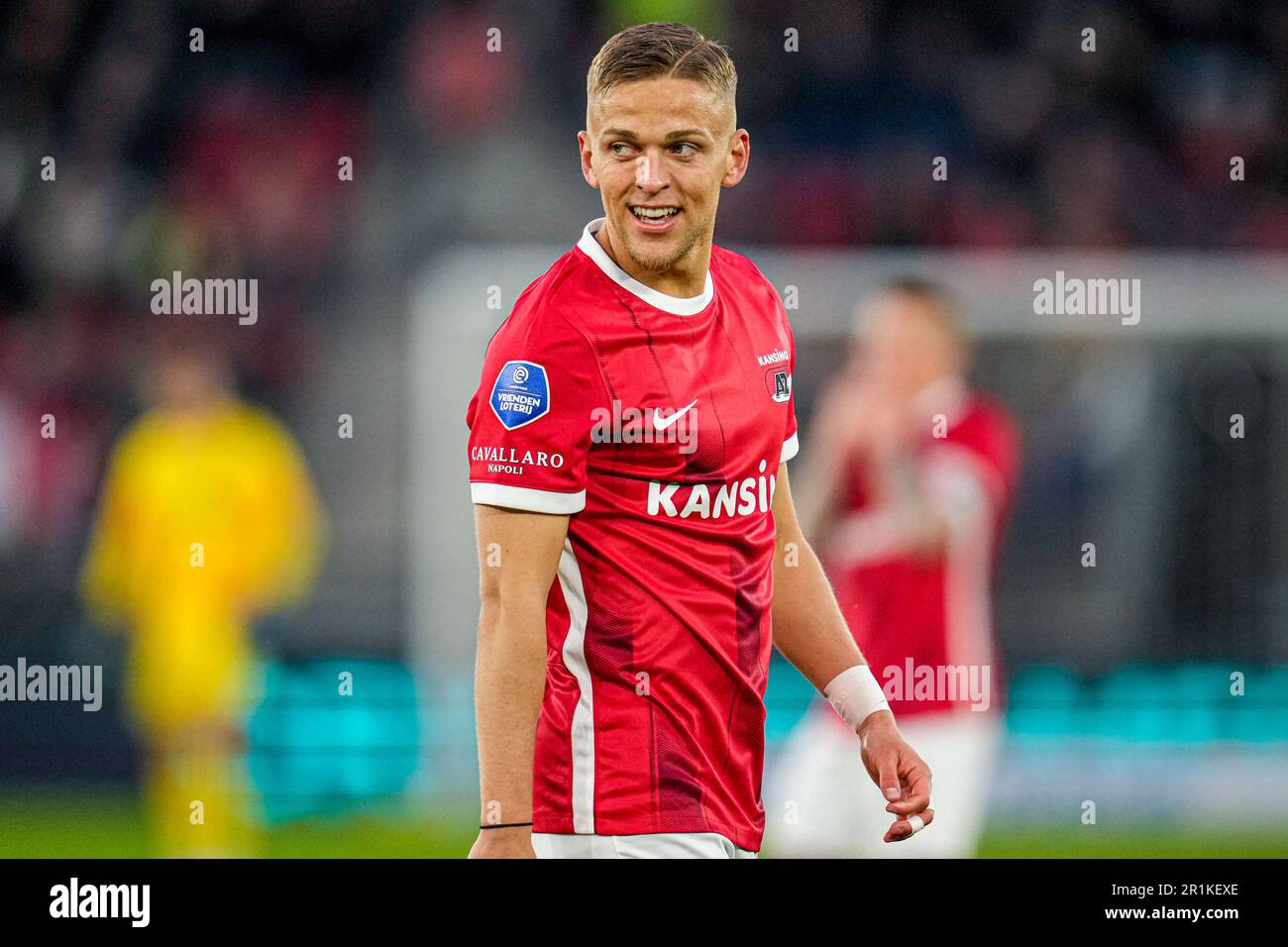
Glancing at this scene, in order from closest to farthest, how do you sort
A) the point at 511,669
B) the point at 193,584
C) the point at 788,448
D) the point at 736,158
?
the point at 511,669, the point at 736,158, the point at 788,448, the point at 193,584

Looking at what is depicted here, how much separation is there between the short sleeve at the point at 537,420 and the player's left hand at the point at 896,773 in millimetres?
720

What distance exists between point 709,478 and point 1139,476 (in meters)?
6.59

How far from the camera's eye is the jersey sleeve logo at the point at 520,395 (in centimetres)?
265

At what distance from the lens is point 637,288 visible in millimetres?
2787

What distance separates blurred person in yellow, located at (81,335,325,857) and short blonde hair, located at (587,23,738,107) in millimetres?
4688

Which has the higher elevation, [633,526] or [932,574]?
[932,574]

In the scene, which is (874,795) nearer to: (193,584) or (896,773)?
(896,773)

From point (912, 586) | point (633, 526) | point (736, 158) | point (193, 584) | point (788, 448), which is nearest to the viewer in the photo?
point (633, 526)

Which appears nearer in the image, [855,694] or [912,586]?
[855,694]

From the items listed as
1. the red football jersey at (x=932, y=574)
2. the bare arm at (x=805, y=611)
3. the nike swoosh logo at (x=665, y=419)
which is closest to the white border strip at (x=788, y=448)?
the bare arm at (x=805, y=611)

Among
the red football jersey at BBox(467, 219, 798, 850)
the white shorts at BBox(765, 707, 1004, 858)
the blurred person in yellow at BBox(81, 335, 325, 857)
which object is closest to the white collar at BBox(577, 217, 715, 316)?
the red football jersey at BBox(467, 219, 798, 850)

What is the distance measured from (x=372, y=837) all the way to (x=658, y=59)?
5.49 m

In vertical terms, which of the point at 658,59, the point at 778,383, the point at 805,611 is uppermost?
the point at 658,59

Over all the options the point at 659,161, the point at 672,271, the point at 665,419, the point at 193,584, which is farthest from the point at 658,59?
the point at 193,584
